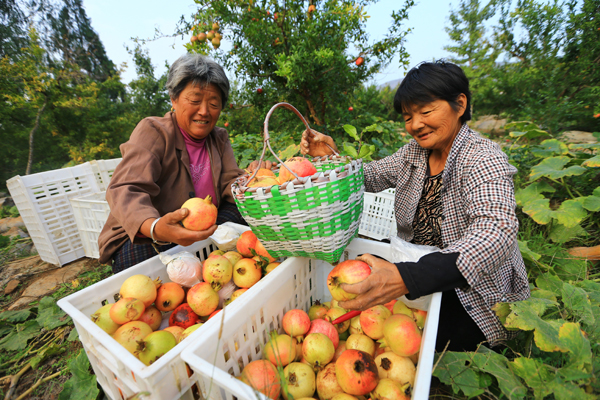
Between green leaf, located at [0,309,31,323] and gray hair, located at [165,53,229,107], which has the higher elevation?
gray hair, located at [165,53,229,107]

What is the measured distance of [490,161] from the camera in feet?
4.07

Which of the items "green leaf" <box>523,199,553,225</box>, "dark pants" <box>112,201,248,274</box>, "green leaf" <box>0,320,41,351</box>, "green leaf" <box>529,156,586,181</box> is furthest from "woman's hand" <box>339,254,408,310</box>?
"green leaf" <box>0,320,41,351</box>

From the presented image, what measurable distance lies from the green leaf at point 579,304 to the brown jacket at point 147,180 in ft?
6.90

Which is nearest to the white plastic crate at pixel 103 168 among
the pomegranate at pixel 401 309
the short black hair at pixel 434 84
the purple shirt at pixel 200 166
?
the purple shirt at pixel 200 166

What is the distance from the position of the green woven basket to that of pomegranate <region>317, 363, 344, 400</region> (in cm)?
43

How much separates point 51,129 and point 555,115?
1032 centimetres

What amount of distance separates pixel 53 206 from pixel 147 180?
2277 mm

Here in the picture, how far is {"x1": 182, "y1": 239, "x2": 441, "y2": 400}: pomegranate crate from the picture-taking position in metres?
0.74

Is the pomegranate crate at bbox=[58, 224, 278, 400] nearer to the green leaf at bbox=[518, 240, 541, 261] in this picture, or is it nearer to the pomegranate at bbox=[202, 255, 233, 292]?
the pomegranate at bbox=[202, 255, 233, 292]

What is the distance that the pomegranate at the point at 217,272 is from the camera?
1.31 m

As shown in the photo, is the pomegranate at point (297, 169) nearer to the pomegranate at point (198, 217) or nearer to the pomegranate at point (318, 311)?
the pomegranate at point (198, 217)

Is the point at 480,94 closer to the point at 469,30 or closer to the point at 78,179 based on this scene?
the point at 469,30

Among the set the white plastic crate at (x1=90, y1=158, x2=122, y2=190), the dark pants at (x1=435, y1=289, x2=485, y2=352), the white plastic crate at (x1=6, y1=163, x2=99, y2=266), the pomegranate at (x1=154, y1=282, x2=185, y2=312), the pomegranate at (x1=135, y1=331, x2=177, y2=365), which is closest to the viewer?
the pomegranate at (x1=135, y1=331, x2=177, y2=365)

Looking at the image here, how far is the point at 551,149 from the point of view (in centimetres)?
280
